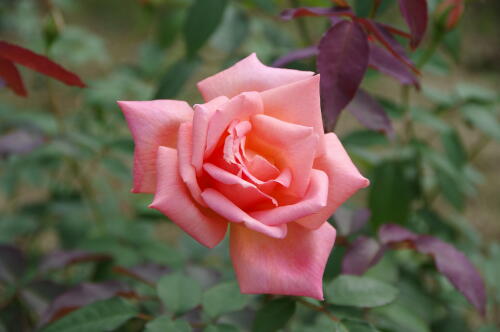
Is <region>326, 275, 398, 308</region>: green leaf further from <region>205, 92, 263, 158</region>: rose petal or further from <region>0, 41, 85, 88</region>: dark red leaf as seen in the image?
<region>0, 41, 85, 88</region>: dark red leaf

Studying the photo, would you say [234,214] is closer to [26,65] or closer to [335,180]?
[335,180]

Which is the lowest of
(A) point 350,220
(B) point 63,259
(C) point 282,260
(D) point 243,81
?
(B) point 63,259

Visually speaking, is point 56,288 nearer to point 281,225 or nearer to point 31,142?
point 31,142

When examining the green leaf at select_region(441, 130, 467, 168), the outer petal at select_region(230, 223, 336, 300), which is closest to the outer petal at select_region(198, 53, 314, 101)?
the outer petal at select_region(230, 223, 336, 300)

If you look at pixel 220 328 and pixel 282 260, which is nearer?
pixel 282 260

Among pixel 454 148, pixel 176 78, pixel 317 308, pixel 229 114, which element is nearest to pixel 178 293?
pixel 317 308

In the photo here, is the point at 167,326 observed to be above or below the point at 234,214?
below
